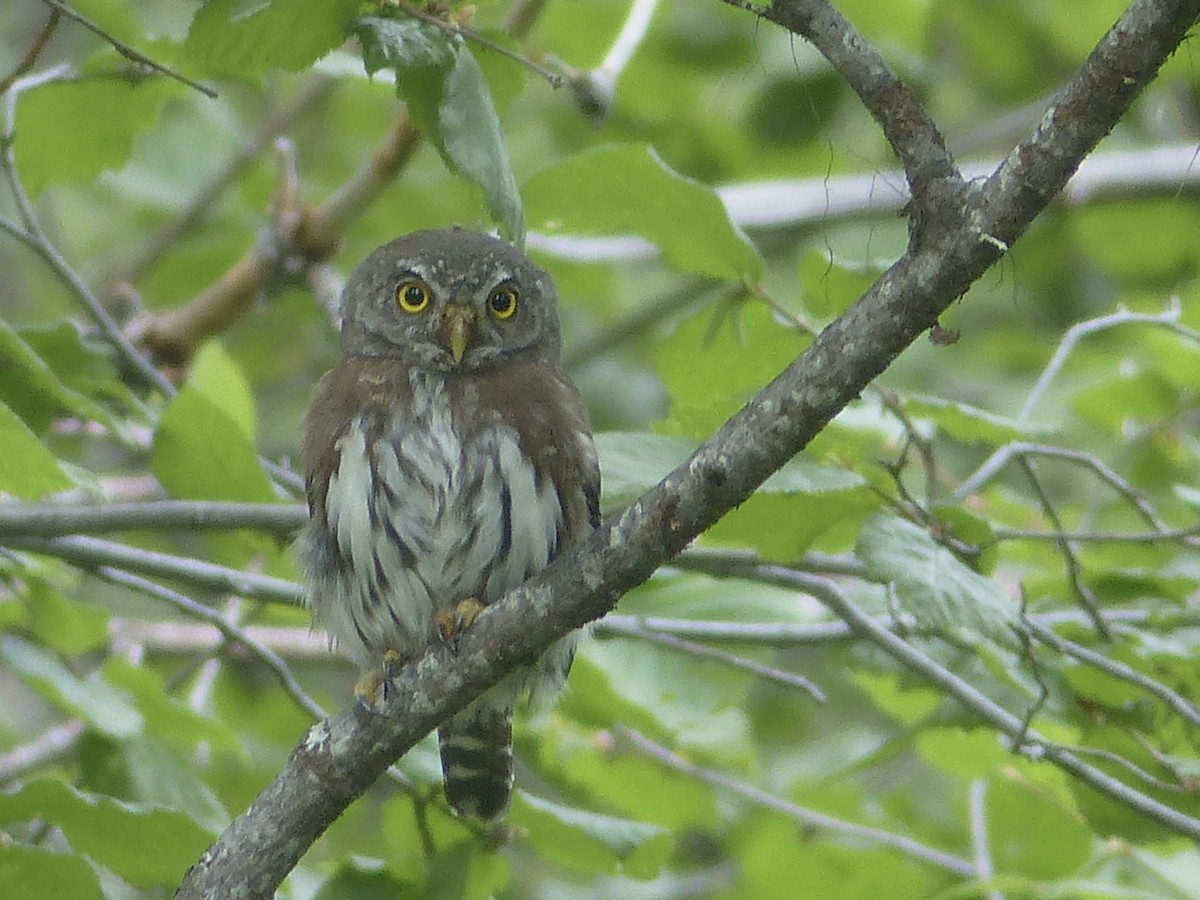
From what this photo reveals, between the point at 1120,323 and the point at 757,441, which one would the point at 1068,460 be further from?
the point at 757,441

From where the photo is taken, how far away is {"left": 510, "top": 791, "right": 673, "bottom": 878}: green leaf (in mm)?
3201

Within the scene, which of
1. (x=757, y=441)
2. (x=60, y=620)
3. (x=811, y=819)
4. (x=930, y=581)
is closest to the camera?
(x=757, y=441)

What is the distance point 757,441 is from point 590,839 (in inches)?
50.3

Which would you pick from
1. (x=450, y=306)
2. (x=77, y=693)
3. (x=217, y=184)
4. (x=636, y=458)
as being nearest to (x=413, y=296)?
(x=450, y=306)

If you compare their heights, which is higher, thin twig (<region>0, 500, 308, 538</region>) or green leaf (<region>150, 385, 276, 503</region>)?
green leaf (<region>150, 385, 276, 503</region>)

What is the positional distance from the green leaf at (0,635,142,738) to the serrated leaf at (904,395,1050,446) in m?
1.70

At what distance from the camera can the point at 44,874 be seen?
9.20ft

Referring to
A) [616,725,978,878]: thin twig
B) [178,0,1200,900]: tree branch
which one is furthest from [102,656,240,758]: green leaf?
[616,725,978,878]: thin twig

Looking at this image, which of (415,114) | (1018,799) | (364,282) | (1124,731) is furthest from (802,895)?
(415,114)

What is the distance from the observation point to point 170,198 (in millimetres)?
5523

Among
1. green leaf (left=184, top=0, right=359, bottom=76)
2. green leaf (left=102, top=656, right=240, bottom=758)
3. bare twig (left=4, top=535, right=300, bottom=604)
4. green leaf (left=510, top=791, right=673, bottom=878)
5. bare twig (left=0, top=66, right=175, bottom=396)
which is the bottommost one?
green leaf (left=510, top=791, right=673, bottom=878)

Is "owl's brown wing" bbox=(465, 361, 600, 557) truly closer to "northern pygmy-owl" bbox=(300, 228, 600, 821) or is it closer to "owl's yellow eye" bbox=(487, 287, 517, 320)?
"northern pygmy-owl" bbox=(300, 228, 600, 821)

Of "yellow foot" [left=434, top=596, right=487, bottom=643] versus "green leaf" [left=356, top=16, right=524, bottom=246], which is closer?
"green leaf" [left=356, top=16, right=524, bottom=246]

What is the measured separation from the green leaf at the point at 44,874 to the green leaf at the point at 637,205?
1.44m
